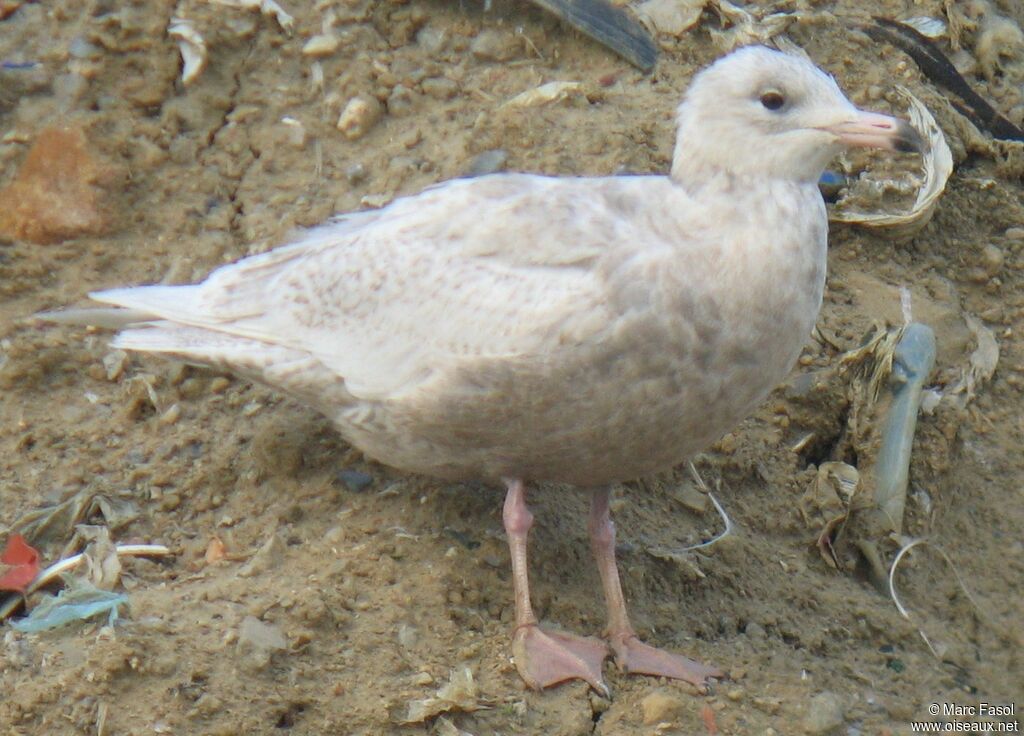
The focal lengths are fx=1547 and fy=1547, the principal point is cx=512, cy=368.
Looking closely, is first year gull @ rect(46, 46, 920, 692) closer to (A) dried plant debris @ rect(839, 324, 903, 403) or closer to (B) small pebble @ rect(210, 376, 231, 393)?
(B) small pebble @ rect(210, 376, 231, 393)

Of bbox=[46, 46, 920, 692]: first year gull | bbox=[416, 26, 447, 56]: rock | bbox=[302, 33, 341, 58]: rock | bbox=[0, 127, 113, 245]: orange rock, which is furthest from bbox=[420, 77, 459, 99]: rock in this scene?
bbox=[46, 46, 920, 692]: first year gull

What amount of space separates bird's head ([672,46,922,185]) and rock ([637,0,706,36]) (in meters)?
1.92

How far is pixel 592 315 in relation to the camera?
4051 mm

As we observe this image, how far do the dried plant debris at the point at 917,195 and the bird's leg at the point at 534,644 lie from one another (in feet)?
6.86

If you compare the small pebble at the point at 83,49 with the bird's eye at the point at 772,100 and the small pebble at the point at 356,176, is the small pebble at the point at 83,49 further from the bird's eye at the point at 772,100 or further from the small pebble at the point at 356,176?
the bird's eye at the point at 772,100

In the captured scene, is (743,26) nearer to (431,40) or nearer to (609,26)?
(609,26)

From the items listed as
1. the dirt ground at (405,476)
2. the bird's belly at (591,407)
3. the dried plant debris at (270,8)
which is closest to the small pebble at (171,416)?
the dirt ground at (405,476)

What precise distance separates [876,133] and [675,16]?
89.5 inches

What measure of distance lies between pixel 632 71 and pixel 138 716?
3.38m

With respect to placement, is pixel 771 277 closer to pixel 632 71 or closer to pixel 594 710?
pixel 594 710

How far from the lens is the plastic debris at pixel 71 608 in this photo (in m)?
4.23

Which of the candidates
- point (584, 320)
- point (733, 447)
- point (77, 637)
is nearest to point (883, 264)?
point (733, 447)

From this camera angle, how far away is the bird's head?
4.26 meters

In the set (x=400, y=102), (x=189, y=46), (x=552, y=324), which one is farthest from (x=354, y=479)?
(x=189, y=46)
